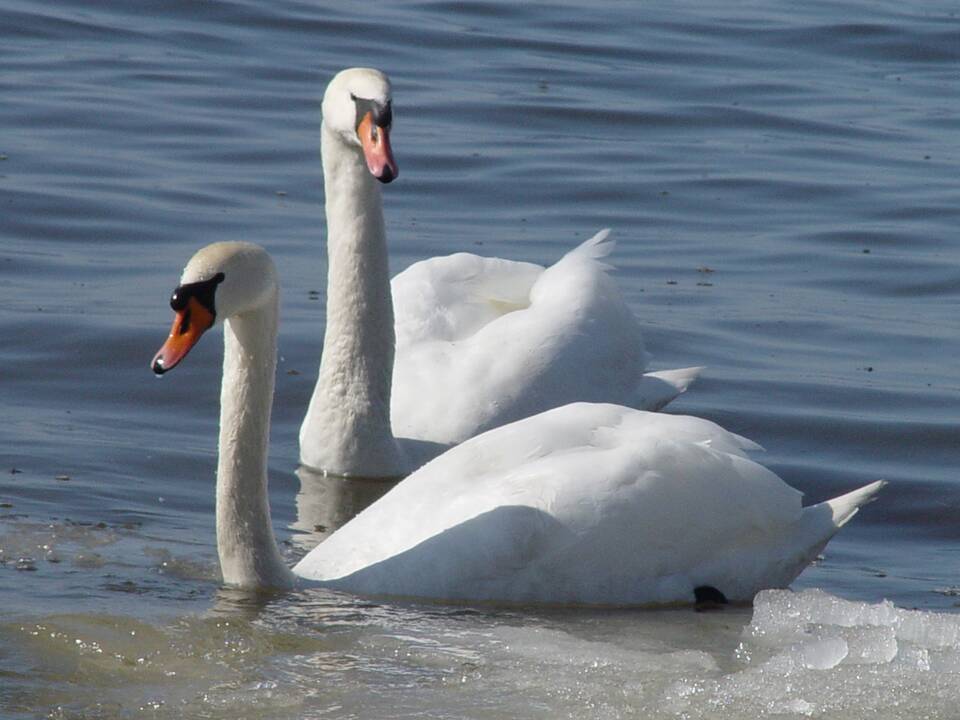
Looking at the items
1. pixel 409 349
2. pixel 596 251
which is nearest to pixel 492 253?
pixel 596 251

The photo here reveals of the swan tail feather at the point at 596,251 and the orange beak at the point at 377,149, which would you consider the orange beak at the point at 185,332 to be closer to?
the orange beak at the point at 377,149

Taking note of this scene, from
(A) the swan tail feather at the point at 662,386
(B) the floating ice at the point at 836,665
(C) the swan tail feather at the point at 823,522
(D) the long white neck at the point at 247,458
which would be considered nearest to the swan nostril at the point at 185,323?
(D) the long white neck at the point at 247,458

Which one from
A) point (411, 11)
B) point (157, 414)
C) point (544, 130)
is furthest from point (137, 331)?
point (411, 11)

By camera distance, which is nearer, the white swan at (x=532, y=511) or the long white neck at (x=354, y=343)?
the white swan at (x=532, y=511)

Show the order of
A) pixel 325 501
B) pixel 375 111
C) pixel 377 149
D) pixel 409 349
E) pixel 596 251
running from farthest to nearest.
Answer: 1. pixel 596 251
2. pixel 409 349
3. pixel 325 501
4. pixel 375 111
5. pixel 377 149

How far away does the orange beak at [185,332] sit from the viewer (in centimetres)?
587

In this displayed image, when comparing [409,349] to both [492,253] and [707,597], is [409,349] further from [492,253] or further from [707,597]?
[492,253]

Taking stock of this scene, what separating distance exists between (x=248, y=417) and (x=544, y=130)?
8.72 m

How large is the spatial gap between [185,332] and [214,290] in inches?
6.6

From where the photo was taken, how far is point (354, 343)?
26.8 ft

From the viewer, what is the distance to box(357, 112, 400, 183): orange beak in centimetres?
727

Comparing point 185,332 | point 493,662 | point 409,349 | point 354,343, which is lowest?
point 493,662

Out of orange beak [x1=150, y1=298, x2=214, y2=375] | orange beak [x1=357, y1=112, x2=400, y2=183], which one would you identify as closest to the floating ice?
orange beak [x1=150, y1=298, x2=214, y2=375]

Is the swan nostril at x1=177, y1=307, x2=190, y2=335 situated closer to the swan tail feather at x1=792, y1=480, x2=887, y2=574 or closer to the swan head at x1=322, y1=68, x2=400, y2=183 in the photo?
the swan head at x1=322, y1=68, x2=400, y2=183
